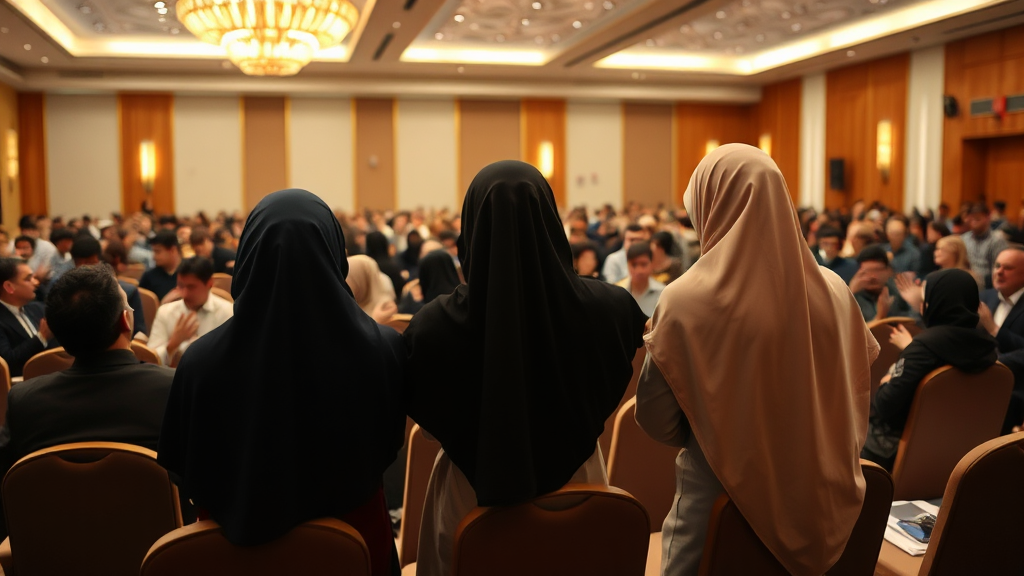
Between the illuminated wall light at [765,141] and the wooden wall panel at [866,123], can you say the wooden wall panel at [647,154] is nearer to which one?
the illuminated wall light at [765,141]

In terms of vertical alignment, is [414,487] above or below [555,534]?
below

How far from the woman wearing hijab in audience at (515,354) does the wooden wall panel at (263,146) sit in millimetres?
18505

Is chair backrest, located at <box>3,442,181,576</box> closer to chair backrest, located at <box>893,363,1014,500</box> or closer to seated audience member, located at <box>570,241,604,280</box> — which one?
chair backrest, located at <box>893,363,1014,500</box>

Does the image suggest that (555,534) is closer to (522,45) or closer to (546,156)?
(522,45)

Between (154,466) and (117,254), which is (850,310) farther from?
(117,254)

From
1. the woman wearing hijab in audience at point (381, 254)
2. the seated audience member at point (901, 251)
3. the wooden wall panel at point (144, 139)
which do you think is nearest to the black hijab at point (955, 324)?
the woman wearing hijab in audience at point (381, 254)

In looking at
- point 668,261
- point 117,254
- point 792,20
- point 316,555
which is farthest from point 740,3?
point 316,555

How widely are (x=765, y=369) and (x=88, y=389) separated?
216 centimetres

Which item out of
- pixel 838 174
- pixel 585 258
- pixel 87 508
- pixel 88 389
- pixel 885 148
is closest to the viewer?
pixel 87 508

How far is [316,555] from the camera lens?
1812 millimetres

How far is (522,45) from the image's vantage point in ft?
56.9

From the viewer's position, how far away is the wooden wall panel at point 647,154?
21.5m

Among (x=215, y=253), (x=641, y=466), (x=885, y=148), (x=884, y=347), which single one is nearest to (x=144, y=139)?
(x=215, y=253)

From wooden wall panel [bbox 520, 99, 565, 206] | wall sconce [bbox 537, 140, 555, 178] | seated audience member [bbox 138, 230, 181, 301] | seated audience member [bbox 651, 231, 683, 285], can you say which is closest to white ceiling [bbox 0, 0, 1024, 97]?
wooden wall panel [bbox 520, 99, 565, 206]
